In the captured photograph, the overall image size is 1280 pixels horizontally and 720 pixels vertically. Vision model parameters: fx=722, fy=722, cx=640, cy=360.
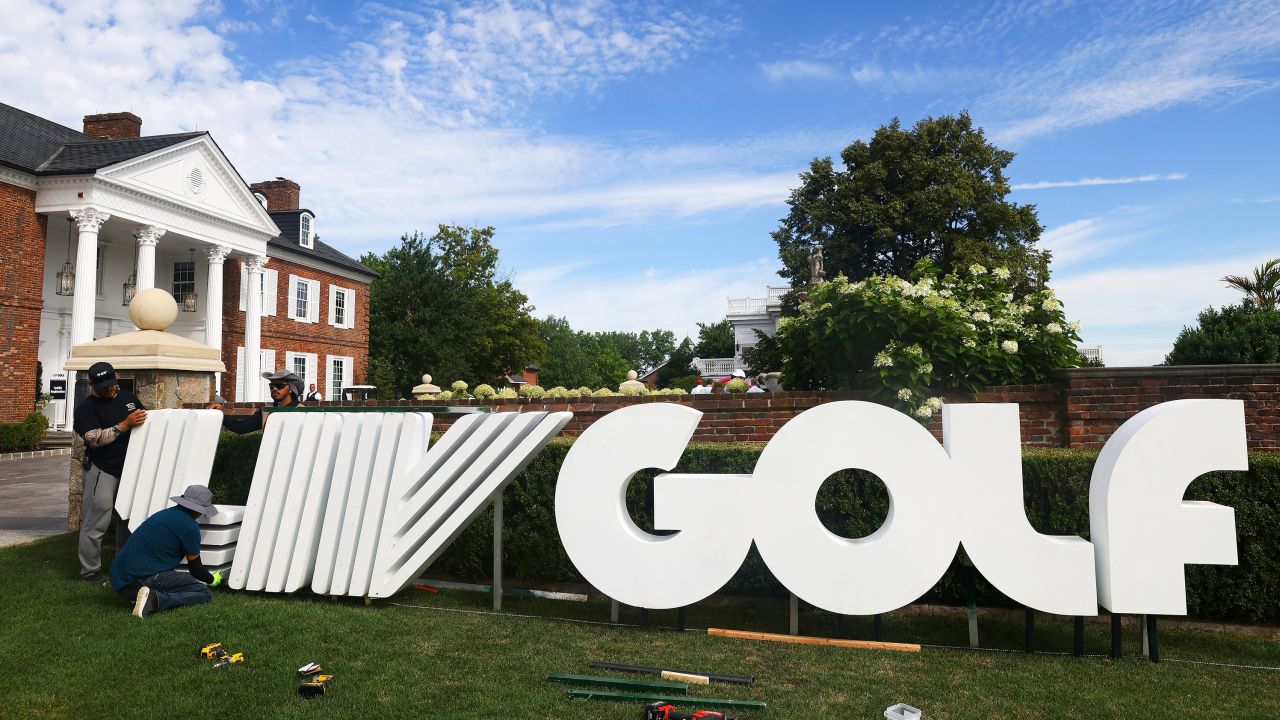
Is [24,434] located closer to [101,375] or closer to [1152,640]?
[101,375]

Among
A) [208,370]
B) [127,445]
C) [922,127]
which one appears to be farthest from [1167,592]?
[922,127]

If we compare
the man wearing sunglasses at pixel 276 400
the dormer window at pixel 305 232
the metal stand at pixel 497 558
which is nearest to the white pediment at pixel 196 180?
the dormer window at pixel 305 232

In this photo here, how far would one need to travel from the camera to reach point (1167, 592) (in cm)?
452

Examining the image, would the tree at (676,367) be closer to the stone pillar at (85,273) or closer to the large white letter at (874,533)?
the stone pillar at (85,273)

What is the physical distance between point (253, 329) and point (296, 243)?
229 inches

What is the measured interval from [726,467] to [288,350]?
28.4m

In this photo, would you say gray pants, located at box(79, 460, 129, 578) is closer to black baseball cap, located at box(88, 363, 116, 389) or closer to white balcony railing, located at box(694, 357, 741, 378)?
black baseball cap, located at box(88, 363, 116, 389)

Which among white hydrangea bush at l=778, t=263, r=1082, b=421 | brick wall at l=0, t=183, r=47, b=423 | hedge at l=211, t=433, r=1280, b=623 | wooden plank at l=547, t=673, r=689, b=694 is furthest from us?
brick wall at l=0, t=183, r=47, b=423

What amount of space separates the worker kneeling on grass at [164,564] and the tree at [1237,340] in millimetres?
16692

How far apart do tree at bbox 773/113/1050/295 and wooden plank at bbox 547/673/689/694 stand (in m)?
24.4

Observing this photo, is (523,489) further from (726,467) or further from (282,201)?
(282,201)

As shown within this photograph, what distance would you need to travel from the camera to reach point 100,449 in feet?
21.1

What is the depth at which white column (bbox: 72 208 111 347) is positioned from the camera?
2003cm

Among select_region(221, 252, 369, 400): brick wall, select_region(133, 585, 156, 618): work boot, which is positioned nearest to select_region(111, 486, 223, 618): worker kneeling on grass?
select_region(133, 585, 156, 618): work boot
